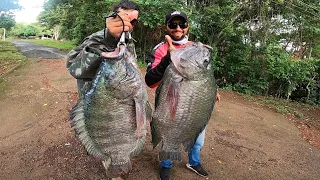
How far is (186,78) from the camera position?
2238mm

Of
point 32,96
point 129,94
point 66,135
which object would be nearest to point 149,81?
point 129,94

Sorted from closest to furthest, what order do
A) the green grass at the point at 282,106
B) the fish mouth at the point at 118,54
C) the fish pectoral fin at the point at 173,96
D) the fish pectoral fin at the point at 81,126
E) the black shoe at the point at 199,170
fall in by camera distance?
the fish mouth at the point at 118,54
the fish pectoral fin at the point at 81,126
the fish pectoral fin at the point at 173,96
the black shoe at the point at 199,170
the green grass at the point at 282,106

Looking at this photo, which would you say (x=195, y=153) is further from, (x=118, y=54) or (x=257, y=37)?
(x=257, y=37)

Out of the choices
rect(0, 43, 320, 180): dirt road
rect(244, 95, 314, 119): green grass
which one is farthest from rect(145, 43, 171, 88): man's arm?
rect(244, 95, 314, 119): green grass

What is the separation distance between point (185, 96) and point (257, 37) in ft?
36.0

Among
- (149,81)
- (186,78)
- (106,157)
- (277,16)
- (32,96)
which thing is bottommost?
(32,96)

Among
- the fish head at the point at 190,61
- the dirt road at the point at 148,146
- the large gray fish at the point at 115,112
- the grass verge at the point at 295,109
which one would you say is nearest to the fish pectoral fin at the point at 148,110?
the large gray fish at the point at 115,112

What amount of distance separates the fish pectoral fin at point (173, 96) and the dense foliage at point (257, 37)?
9.31 m

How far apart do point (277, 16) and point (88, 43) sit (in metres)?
11.7

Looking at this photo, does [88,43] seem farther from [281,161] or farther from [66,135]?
[281,161]

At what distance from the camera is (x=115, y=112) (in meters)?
2.04

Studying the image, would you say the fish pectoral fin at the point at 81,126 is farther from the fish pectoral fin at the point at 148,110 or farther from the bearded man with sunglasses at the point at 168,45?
the bearded man with sunglasses at the point at 168,45

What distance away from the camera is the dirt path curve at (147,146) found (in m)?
4.58

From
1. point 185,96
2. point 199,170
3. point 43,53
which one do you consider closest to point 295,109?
point 199,170
